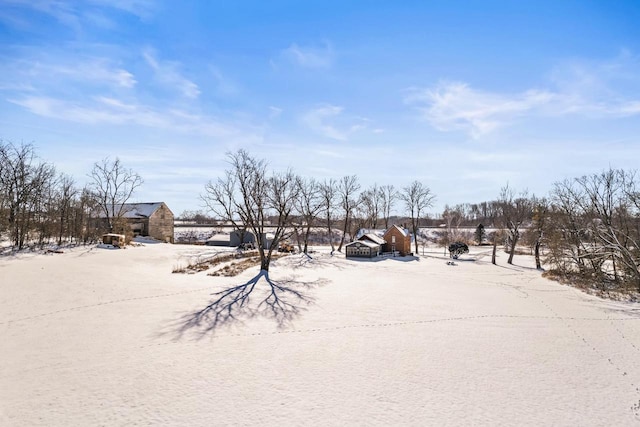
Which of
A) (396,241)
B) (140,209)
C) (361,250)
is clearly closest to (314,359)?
(361,250)

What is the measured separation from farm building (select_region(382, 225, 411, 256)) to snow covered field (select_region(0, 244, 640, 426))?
82.1 feet

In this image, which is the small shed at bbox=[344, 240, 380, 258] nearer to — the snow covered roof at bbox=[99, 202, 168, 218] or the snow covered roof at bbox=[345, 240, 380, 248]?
the snow covered roof at bbox=[345, 240, 380, 248]

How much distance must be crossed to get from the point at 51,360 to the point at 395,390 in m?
10.3

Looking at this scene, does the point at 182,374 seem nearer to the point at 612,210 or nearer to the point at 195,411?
the point at 195,411

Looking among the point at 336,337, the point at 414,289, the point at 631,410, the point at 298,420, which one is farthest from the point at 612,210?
the point at 298,420

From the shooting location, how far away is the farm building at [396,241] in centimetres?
4622

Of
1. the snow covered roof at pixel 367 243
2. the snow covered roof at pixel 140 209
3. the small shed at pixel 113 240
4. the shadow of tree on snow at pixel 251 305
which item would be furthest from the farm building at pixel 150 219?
the shadow of tree on snow at pixel 251 305

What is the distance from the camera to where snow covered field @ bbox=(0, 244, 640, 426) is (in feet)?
27.5

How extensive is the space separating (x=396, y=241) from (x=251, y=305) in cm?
3194

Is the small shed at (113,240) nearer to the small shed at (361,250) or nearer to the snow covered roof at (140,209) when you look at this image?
the snow covered roof at (140,209)

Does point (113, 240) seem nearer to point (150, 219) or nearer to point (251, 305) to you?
point (150, 219)

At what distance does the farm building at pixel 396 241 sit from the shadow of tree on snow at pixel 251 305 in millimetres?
24079

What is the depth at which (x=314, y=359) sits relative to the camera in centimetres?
1133

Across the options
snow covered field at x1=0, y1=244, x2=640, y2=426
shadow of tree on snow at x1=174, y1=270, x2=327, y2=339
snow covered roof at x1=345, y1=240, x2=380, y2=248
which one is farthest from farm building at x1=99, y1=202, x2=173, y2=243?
shadow of tree on snow at x1=174, y1=270, x2=327, y2=339
